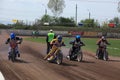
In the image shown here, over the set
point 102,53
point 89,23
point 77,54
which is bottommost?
point 89,23

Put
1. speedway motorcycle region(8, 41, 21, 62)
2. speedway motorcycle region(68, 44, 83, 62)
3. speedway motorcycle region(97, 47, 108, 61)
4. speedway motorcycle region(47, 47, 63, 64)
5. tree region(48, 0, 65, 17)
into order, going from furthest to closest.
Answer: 1. tree region(48, 0, 65, 17)
2. speedway motorcycle region(97, 47, 108, 61)
3. speedway motorcycle region(68, 44, 83, 62)
4. speedway motorcycle region(8, 41, 21, 62)
5. speedway motorcycle region(47, 47, 63, 64)

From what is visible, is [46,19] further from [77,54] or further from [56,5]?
[77,54]

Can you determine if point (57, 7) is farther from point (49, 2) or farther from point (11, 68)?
point (11, 68)

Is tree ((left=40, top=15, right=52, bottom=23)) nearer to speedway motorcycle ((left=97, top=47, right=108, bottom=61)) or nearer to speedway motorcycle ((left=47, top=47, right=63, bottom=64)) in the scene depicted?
speedway motorcycle ((left=97, top=47, right=108, bottom=61))

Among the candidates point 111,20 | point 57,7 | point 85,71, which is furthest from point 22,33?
point 111,20

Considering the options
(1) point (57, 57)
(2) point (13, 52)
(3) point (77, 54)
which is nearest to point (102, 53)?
(3) point (77, 54)

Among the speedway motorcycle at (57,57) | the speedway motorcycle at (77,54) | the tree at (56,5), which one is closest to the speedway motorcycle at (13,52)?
the speedway motorcycle at (57,57)

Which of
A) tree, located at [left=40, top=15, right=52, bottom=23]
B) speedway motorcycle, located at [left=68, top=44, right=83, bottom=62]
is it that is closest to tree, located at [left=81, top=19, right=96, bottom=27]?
tree, located at [left=40, top=15, right=52, bottom=23]

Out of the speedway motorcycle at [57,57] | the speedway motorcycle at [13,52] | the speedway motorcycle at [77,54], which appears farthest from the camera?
the speedway motorcycle at [77,54]

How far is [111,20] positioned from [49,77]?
162 metres

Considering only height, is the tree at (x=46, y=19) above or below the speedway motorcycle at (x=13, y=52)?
above

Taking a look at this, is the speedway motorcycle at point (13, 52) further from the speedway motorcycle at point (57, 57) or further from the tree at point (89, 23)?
the tree at point (89, 23)

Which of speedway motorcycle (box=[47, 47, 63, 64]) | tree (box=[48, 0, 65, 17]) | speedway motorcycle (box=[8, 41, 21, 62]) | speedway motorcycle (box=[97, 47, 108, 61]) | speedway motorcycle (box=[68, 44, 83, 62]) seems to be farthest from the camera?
tree (box=[48, 0, 65, 17])

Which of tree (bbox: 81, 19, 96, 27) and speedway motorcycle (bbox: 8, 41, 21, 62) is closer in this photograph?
speedway motorcycle (bbox: 8, 41, 21, 62)
